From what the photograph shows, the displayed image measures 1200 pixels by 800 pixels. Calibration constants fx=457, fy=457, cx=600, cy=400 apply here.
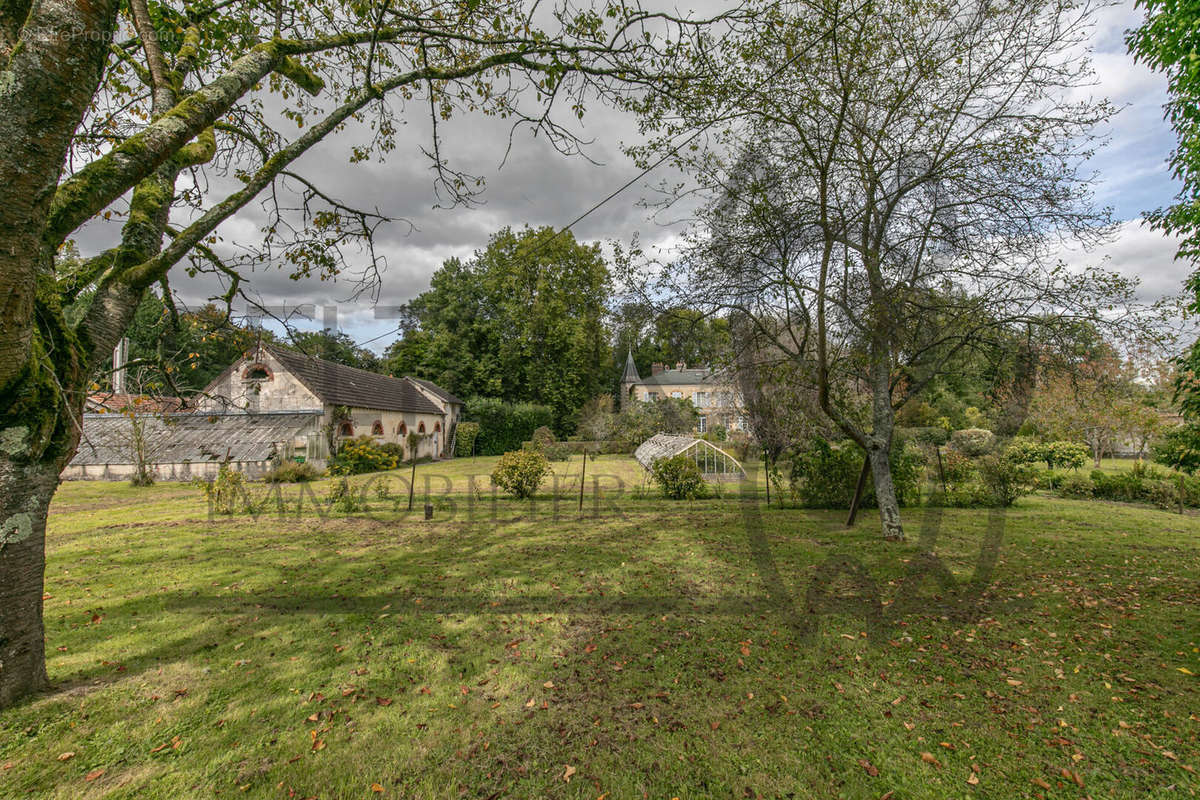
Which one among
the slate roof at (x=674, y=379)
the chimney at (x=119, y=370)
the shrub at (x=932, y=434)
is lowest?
the shrub at (x=932, y=434)

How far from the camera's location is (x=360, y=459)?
20797mm

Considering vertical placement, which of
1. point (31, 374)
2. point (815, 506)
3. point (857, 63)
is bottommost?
point (815, 506)

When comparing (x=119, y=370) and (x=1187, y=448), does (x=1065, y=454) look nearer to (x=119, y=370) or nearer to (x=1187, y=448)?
(x=1187, y=448)

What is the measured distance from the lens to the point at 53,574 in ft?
21.1

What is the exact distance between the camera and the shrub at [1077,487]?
14820 millimetres

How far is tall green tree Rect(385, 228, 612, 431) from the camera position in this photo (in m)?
34.3

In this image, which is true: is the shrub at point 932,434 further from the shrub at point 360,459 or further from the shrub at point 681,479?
the shrub at point 360,459

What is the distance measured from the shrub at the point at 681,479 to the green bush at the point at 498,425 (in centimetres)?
1875

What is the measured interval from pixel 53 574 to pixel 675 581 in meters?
8.79

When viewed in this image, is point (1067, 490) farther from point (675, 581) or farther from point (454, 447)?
point (454, 447)

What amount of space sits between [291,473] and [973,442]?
29.9 meters

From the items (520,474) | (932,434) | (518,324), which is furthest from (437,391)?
(932,434)

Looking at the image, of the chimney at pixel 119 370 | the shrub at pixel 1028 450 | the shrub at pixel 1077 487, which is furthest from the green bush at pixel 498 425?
the shrub at pixel 1077 487

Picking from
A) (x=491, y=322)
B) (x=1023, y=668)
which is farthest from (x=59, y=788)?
(x=491, y=322)
